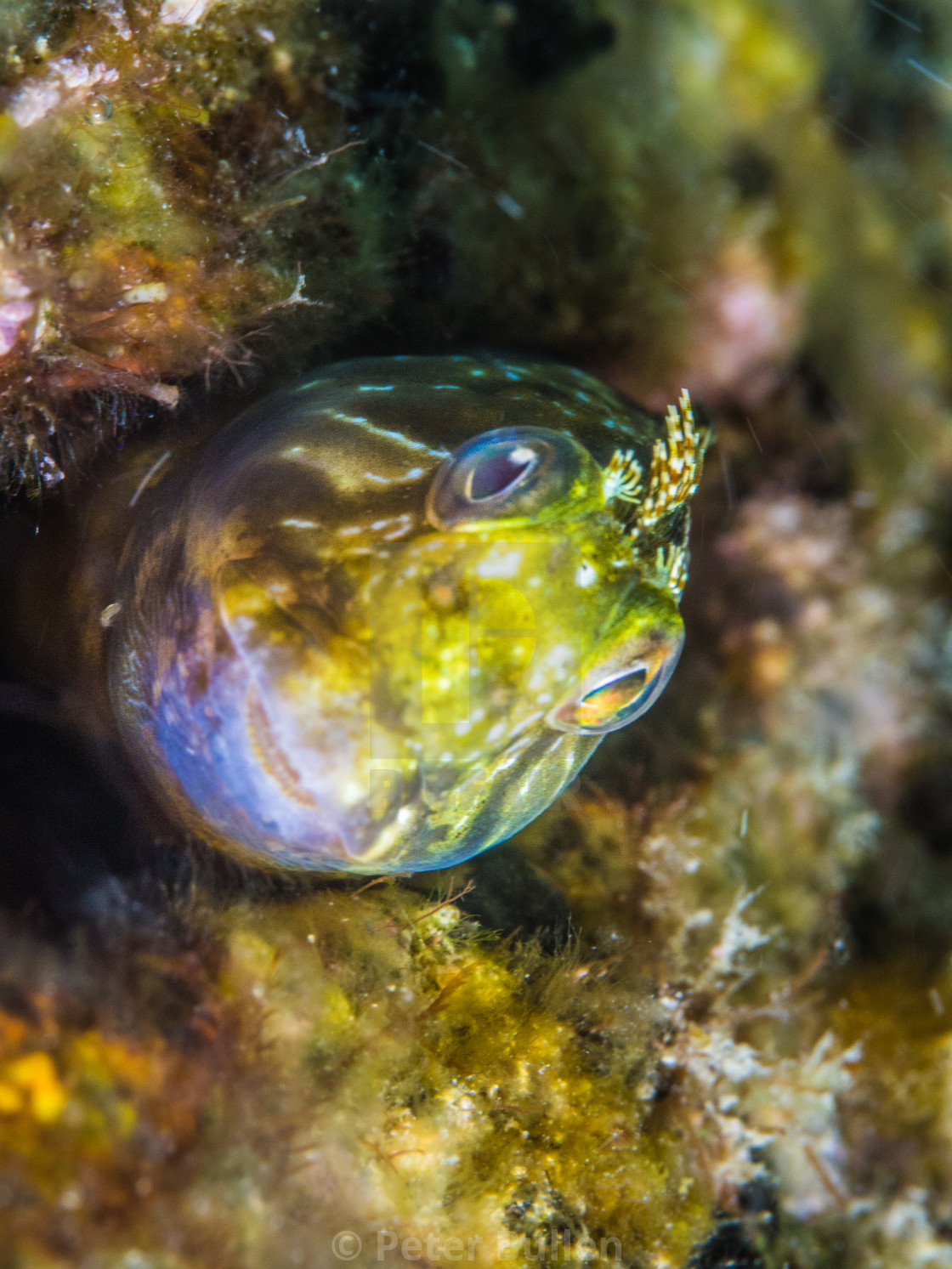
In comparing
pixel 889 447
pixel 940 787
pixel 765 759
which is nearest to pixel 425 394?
pixel 765 759

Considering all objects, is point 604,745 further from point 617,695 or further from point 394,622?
point 394,622

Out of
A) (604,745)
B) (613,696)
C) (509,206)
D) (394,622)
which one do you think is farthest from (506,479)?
(509,206)

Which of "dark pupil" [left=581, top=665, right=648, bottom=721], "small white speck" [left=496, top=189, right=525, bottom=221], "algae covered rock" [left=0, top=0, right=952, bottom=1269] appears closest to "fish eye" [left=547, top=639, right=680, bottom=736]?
"dark pupil" [left=581, top=665, right=648, bottom=721]

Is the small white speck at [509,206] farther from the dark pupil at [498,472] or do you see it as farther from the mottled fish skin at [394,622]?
the dark pupil at [498,472]

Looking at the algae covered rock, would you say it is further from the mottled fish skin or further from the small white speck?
the mottled fish skin

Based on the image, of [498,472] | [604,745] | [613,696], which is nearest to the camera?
[498,472]

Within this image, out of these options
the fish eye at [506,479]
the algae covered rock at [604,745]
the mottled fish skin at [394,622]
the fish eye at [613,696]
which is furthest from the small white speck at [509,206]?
the fish eye at [613,696]
